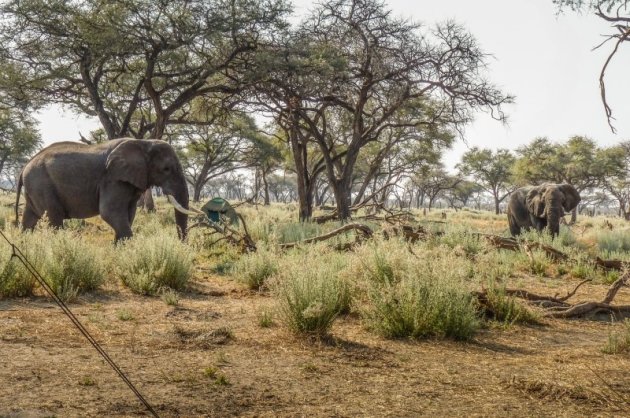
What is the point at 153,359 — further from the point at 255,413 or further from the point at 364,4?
the point at 364,4

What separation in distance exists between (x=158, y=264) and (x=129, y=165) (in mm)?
3343

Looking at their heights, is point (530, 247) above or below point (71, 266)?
above

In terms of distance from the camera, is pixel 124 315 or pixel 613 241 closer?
pixel 124 315

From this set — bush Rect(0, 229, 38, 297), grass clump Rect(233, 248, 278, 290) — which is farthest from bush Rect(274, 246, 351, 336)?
bush Rect(0, 229, 38, 297)

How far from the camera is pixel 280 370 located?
158 inches

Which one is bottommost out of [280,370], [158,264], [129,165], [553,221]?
[280,370]

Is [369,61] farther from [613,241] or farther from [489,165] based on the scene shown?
[489,165]

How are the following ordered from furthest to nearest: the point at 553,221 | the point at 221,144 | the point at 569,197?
the point at 221,144 < the point at 569,197 < the point at 553,221

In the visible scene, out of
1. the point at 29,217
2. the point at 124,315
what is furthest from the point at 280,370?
the point at 29,217

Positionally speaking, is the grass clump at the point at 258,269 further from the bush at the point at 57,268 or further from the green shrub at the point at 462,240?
the green shrub at the point at 462,240

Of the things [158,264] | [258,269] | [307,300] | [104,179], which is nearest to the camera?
[307,300]

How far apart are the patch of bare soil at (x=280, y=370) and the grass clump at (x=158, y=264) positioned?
116cm

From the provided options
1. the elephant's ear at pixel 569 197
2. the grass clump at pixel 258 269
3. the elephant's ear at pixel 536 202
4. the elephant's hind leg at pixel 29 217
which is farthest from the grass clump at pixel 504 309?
the elephant's ear at pixel 569 197

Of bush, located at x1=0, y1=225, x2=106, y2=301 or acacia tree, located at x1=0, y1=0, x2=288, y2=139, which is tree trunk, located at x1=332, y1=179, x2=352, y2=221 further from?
bush, located at x1=0, y1=225, x2=106, y2=301
